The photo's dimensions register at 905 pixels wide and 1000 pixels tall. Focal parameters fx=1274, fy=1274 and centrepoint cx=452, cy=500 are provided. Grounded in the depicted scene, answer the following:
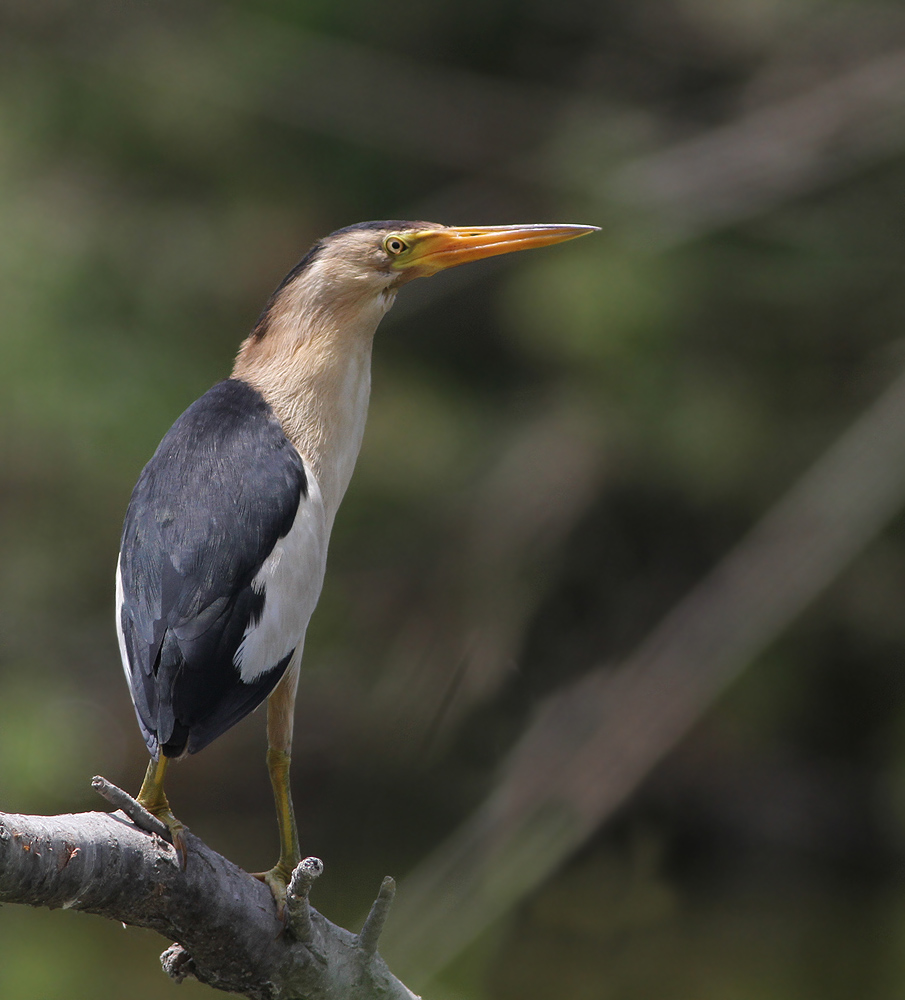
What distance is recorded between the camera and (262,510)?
1.76 metres

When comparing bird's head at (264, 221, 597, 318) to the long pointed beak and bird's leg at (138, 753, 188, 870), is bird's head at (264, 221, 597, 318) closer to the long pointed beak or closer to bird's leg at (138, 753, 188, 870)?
the long pointed beak

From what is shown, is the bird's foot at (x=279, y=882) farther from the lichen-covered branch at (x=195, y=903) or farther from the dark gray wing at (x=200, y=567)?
the dark gray wing at (x=200, y=567)

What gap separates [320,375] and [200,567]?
457 mm

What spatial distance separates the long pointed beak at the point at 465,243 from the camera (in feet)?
6.98

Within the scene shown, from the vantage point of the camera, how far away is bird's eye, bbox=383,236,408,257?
→ 6.93 feet

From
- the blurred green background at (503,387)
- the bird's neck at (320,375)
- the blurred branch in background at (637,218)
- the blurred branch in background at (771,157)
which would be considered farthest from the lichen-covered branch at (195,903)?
the blurred branch in background at (771,157)

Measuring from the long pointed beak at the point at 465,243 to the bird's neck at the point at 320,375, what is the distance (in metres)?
0.10

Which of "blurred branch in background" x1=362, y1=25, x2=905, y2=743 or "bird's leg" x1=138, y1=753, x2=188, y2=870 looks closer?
"bird's leg" x1=138, y1=753, x2=188, y2=870

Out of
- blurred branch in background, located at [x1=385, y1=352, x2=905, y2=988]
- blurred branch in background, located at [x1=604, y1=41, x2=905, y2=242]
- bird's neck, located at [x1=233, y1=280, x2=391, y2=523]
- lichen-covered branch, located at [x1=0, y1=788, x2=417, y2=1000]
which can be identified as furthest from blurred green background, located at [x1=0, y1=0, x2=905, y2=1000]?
lichen-covered branch, located at [x1=0, y1=788, x2=417, y2=1000]

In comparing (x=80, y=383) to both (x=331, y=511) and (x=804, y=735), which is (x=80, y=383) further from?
(x=804, y=735)

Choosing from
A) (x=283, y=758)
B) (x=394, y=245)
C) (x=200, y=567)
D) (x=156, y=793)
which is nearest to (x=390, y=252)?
(x=394, y=245)

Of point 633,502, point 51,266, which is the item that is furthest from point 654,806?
point 51,266

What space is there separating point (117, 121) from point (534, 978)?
407 cm

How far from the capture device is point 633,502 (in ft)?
18.5
